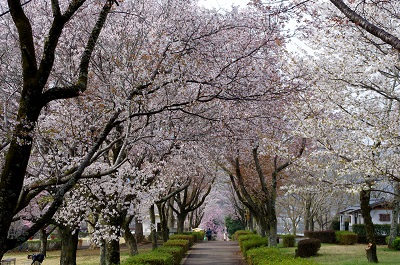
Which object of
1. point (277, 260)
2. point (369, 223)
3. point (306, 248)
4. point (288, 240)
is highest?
point (369, 223)

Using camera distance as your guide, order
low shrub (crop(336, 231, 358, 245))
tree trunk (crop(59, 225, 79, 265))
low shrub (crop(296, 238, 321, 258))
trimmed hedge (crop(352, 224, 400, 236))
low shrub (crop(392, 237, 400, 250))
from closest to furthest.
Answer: tree trunk (crop(59, 225, 79, 265)) < low shrub (crop(296, 238, 321, 258)) < low shrub (crop(392, 237, 400, 250)) < low shrub (crop(336, 231, 358, 245)) < trimmed hedge (crop(352, 224, 400, 236))

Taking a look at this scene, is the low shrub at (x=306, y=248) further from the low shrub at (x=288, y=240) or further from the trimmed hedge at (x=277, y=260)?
the trimmed hedge at (x=277, y=260)

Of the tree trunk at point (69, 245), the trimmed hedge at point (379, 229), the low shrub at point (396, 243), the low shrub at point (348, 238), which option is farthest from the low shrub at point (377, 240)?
the tree trunk at point (69, 245)

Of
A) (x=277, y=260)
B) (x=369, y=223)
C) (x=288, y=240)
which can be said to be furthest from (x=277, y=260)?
(x=288, y=240)

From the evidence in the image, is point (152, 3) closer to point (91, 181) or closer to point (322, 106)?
point (91, 181)

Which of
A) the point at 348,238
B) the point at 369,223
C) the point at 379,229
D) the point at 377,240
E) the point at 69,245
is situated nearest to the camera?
the point at 69,245

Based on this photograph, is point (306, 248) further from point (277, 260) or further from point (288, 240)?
point (277, 260)

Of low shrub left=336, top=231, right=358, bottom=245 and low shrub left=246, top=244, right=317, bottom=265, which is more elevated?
low shrub left=246, top=244, right=317, bottom=265

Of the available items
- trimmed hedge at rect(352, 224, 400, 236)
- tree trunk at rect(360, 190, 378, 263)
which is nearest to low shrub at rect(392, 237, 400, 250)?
tree trunk at rect(360, 190, 378, 263)

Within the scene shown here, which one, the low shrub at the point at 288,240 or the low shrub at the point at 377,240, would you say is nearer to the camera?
the low shrub at the point at 288,240

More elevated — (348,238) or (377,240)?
(348,238)

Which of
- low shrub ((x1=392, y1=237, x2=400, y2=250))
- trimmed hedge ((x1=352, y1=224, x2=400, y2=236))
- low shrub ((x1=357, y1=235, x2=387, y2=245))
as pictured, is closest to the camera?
low shrub ((x1=392, y1=237, x2=400, y2=250))

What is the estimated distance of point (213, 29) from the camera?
356 inches

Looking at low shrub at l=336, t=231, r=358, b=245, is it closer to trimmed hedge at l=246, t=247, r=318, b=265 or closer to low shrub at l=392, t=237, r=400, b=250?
low shrub at l=392, t=237, r=400, b=250
